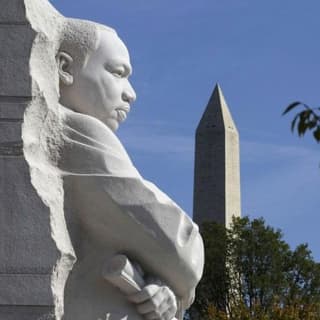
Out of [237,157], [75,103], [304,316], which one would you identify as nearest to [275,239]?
[304,316]

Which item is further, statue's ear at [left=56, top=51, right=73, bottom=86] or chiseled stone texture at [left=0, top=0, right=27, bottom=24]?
statue's ear at [left=56, top=51, right=73, bottom=86]

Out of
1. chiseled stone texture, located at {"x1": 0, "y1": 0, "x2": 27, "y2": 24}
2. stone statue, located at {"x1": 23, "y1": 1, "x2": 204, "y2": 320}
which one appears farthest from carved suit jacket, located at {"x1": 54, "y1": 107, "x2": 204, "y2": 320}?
chiseled stone texture, located at {"x1": 0, "y1": 0, "x2": 27, "y2": 24}

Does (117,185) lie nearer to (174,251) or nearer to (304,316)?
(174,251)

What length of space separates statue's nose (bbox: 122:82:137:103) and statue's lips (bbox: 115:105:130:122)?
46mm

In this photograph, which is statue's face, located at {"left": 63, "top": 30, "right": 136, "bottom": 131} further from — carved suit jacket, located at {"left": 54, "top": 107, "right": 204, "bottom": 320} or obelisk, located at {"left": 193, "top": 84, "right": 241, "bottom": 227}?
obelisk, located at {"left": 193, "top": 84, "right": 241, "bottom": 227}

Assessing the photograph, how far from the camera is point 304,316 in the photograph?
32.0 meters

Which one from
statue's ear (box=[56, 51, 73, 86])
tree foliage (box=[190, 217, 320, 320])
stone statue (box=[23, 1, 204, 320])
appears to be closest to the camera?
stone statue (box=[23, 1, 204, 320])

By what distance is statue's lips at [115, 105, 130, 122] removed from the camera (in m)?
7.13

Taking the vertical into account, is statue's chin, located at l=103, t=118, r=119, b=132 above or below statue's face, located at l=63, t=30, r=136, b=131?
below

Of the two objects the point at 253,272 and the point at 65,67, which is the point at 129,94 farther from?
the point at 253,272

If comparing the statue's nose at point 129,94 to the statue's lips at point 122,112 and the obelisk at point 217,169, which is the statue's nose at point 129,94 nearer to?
the statue's lips at point 122,112

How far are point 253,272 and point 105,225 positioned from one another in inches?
1197

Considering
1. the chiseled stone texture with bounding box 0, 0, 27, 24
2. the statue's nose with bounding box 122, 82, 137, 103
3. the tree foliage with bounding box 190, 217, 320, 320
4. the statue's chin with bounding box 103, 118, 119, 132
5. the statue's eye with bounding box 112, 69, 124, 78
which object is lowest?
the tree foliage with bounding box 190, 217, 320, 320

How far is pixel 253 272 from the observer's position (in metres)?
36.7
